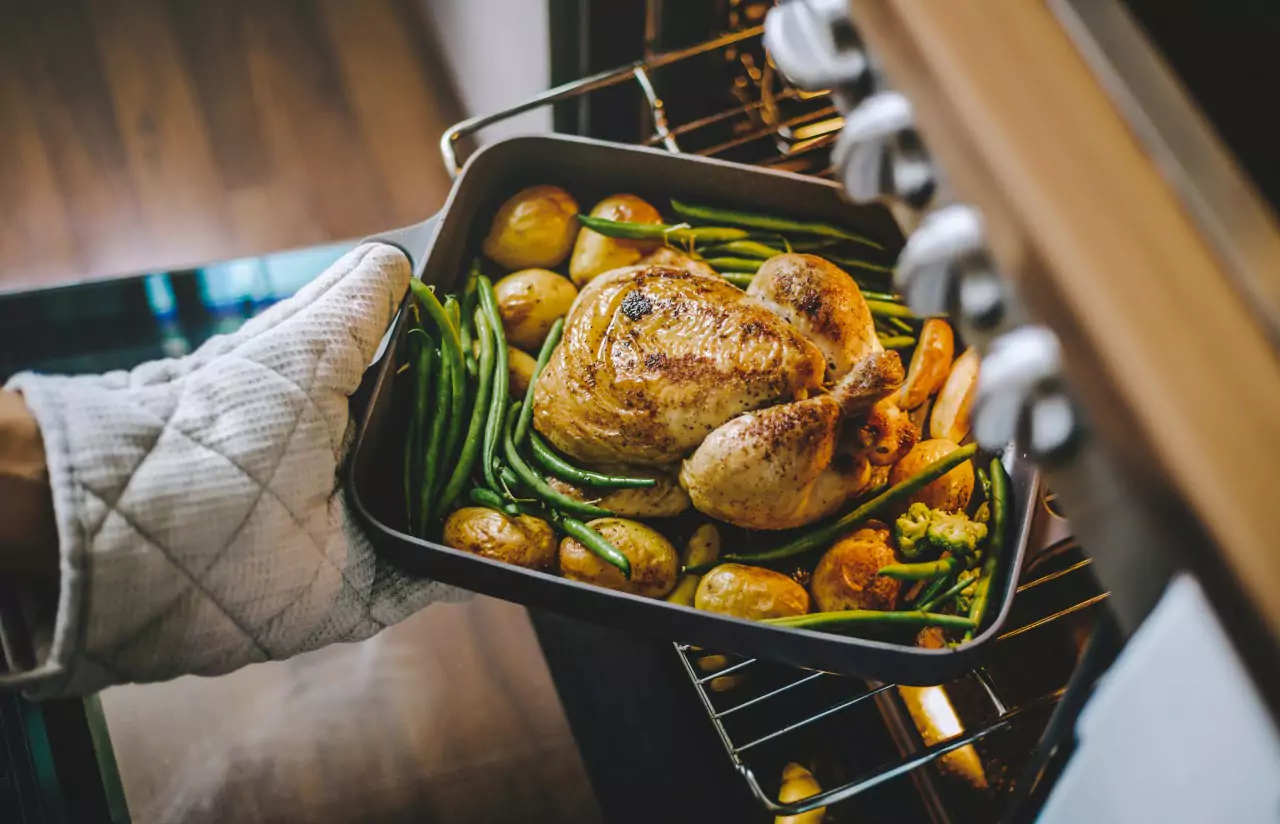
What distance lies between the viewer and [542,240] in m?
1.12

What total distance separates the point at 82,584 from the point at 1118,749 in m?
0.76

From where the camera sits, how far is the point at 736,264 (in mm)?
1115

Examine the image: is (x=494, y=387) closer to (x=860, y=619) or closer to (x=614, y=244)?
(x=614, y=244)

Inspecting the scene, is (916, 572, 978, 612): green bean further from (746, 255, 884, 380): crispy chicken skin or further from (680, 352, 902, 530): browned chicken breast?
(746, 255, 884, 380): crispy chicken skin

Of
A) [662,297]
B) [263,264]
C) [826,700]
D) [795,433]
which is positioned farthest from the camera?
[263,264]

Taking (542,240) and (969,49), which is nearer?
(969,49)

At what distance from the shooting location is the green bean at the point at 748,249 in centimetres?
111

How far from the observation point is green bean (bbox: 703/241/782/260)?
1.11m

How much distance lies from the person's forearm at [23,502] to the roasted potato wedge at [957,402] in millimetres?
880

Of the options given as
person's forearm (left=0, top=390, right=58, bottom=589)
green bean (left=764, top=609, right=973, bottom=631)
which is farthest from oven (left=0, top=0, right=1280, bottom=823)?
person's forearm (left=0, top=390, right=58, bottom=589)

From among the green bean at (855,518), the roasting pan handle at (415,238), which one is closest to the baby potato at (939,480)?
the green bean at (855,518)

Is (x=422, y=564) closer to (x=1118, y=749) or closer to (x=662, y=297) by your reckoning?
(x=662, y=297)

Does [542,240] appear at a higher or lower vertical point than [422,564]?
higher

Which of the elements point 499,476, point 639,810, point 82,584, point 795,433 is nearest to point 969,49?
point 795,433
